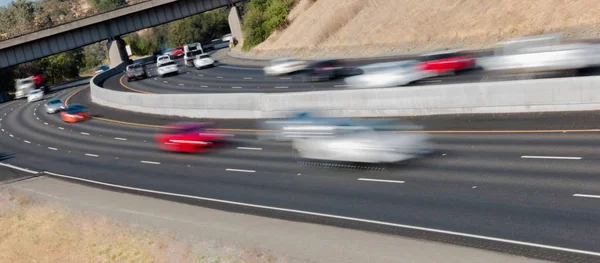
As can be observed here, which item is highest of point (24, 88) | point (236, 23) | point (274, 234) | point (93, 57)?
point (236, 23)

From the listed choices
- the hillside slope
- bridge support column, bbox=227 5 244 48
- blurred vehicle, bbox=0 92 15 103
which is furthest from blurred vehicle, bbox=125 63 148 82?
blurred vehicle, bbox=0 92 15 103

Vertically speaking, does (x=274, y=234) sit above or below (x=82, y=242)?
above

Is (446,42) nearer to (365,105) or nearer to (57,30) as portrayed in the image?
(365,105)

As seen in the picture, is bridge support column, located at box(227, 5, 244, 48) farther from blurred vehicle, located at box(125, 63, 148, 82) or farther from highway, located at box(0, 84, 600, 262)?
highway, located at box(0, 84, 600, 262)

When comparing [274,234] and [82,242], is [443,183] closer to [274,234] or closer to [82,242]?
[274,234]

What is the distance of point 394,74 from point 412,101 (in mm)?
5542

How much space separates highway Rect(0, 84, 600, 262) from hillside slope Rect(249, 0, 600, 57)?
2371 centimetres

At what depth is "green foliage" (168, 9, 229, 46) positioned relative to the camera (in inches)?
5290

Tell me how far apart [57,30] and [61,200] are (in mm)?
58563

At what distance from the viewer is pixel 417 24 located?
57.0 metres

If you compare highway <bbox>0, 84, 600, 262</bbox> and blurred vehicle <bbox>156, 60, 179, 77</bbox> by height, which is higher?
highway <bbox>0, 84, 600, 262</bbox>

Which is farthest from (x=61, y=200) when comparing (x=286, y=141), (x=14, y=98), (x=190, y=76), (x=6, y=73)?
(x=6, y=73)

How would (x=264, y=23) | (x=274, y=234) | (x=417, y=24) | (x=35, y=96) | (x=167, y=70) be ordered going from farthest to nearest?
1. (x=264, y=23)
2. (x=35, y=96)
3. (x=167, y=70)
4. (x=417, y=24)
5. (x=274, y=234)

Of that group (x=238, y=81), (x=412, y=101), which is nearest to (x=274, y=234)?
(x=412, y=101)
